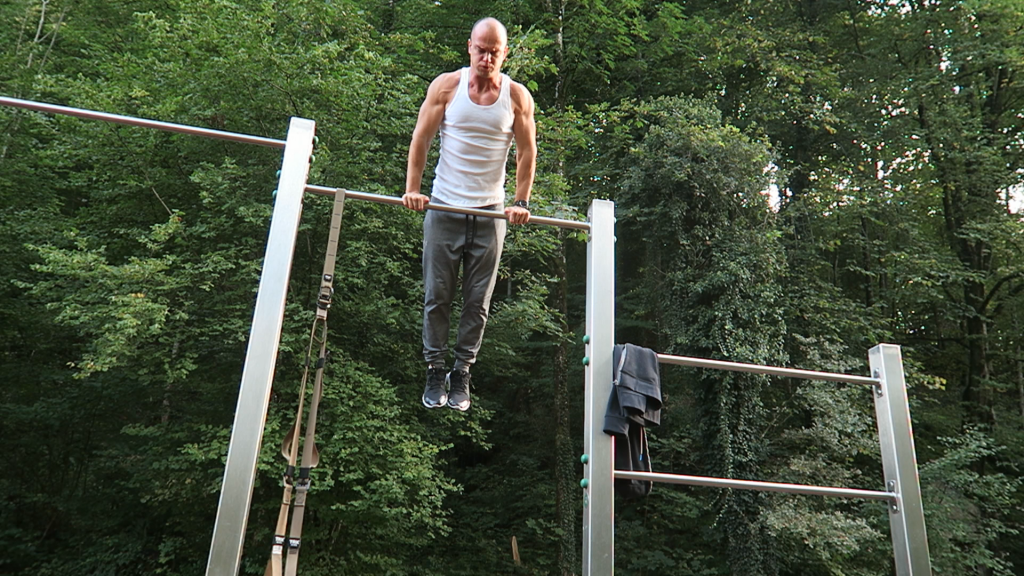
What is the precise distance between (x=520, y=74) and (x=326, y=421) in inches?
171

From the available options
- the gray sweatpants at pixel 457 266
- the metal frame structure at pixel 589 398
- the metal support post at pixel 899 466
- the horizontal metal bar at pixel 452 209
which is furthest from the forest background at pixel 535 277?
the metal support post at pixel 899 466

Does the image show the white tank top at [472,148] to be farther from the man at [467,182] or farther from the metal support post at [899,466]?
the metal support post at [899,466]

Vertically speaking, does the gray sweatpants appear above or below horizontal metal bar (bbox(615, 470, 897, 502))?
above

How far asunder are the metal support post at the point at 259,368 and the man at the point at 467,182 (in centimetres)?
41

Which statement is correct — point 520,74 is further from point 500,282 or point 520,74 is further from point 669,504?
point 669,504

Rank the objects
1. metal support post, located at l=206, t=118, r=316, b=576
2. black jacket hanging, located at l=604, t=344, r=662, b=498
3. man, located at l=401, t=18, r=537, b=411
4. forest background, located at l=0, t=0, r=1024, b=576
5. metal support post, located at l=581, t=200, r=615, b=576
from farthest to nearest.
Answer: forest background, located at l=0, t=0, r=1024, b=576, man, located at l=401, t=18, r=537, b=411, black jacket hanging, located at l=604, t=344, r=662, b=498, metal support post, located at l=581, t=200, r=615, b=576, metal support post, located at l=206, t=118, r=316, b=576

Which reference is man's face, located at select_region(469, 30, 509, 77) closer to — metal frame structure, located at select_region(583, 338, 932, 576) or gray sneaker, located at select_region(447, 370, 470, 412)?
metal frame structure, located at select_region(583, 338, 932, 576)

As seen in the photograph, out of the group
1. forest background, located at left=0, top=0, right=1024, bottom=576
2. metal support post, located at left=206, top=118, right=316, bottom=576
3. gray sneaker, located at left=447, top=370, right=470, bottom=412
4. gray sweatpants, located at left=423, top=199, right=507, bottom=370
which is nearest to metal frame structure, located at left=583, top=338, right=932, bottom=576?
gray sweatpants, located at left=423, top=199, right=507, bottom=370

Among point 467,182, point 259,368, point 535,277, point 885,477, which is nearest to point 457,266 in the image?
point 467,182

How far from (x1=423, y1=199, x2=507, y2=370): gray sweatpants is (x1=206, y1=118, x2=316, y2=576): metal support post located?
0.59 meters

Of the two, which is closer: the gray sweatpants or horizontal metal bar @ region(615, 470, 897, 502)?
horizontal metal bar @ region(615, 470, 897, 502)

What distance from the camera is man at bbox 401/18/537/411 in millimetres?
2557

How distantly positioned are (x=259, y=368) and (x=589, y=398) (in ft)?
2.97

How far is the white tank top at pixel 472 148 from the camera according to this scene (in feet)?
8.41
